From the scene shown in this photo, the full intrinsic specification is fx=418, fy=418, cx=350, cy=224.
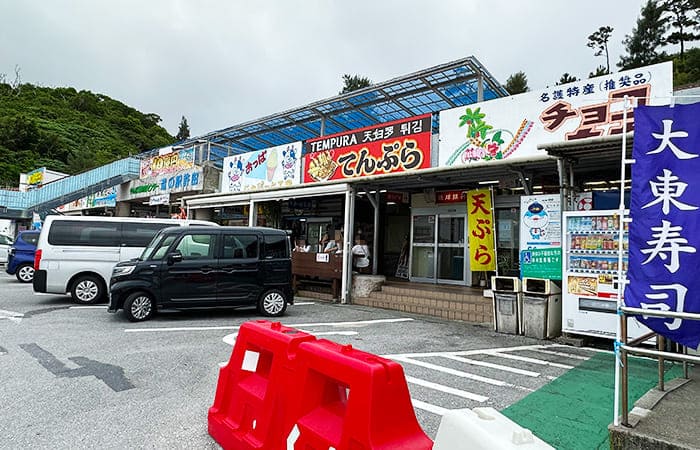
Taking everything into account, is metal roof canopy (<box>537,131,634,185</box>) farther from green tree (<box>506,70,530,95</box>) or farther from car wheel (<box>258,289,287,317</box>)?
green tree (<box>506,70,530,95</box>)

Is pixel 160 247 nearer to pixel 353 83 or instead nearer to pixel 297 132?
pixel 297 132

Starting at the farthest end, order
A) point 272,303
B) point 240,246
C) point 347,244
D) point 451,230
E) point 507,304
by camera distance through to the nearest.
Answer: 1. point 451,230
2. point 347,244
3. point 272,303
4. point 240,246
5. point 507,304

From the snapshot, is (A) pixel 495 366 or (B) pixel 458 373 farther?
(A) pixel 495 366

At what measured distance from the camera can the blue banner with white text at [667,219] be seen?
257cm

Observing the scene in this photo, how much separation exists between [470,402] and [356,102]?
8.89 metres

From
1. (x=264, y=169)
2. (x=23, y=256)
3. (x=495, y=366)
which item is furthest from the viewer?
(x=264, y=169)

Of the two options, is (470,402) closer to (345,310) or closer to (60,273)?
(345,310)

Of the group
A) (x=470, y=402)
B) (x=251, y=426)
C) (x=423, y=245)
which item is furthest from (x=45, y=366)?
(x=423, y=245)

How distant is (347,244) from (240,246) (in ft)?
9.39

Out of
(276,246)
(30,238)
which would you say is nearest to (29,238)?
(30,238)

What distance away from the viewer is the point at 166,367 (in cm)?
476

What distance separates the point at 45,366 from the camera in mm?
4676

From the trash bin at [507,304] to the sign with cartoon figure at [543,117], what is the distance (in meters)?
2.09

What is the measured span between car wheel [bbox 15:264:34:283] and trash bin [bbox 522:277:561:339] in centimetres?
1407
